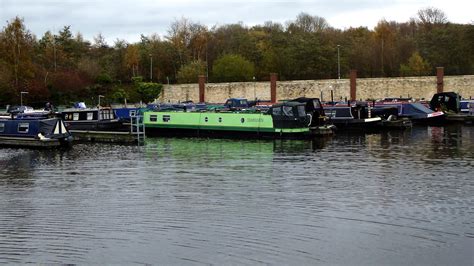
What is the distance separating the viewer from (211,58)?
79.0 metres

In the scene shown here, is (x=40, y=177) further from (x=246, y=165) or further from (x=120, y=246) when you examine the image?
(x=120, y=246)

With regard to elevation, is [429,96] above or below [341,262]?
above

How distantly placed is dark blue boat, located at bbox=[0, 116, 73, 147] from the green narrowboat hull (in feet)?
23.8

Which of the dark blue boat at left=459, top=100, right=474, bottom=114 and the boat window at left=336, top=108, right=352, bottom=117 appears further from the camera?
the dark blue boat at left=459, top=100, right=474, bottom=114

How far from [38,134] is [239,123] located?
10749 mm

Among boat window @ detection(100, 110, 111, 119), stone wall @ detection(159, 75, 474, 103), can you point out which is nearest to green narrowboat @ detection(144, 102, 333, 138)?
boat window @ detection(100, 110, 111, 119)

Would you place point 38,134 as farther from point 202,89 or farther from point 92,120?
point 202,89

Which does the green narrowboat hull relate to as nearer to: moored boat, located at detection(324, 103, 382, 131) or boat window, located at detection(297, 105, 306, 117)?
boat window, located at detection(297, 105, 306, 117)

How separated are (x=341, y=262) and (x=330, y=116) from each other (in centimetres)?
2972

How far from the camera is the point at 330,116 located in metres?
40.6

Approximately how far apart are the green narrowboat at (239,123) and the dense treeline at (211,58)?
26.1m

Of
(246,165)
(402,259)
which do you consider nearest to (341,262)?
(402,259)

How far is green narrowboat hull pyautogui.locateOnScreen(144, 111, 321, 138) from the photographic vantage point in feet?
113

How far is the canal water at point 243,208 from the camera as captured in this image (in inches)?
475
